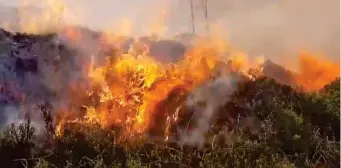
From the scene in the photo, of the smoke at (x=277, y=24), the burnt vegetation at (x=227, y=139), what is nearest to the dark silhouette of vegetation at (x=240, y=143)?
the burnt vegetation at (x=227, y=139)

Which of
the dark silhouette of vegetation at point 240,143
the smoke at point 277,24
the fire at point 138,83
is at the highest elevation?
the smoke at point 277,24

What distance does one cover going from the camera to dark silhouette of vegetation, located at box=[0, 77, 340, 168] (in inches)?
72.0

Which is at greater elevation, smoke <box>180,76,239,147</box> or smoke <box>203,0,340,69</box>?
smoke <box>203,0,340,69</box>

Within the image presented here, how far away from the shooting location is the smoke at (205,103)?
6.12 feet

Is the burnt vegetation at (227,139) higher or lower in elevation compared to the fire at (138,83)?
lower

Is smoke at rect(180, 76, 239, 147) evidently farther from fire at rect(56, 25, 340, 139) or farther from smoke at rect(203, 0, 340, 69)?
smoke at rect(203, 0, 340, 69)

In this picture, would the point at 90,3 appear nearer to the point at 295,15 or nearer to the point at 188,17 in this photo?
the point at 188,17

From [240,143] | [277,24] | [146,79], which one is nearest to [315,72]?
[277,24]

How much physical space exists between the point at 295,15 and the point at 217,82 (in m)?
0.34

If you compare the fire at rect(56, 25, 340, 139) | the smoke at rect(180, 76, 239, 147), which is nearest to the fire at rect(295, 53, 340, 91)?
the fire at rect(56, 25, 340, 139)

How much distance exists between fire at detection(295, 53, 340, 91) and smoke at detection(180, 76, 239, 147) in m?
0.23

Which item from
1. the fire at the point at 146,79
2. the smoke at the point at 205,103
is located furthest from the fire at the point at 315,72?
the smoke at the point at 205,103

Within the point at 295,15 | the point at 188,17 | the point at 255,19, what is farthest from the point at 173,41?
the point at 295,15

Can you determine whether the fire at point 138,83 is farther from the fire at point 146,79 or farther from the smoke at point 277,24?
the smoke at point 277,24
